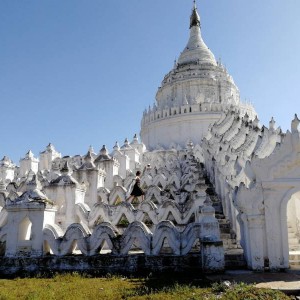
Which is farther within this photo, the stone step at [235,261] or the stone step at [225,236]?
the stone step at [225,236]

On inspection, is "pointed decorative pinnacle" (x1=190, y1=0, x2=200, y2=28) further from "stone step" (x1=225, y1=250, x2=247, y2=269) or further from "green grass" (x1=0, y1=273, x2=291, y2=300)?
"green grass" (x1=0, y1=273, x2=291, y2=300)

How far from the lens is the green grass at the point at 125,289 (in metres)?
7.53

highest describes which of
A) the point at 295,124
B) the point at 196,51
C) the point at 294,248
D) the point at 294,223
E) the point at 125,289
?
the point at 196,51

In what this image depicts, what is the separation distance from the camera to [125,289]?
28.2ft

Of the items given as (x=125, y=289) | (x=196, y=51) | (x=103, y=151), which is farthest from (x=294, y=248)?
(x=196, y=51)

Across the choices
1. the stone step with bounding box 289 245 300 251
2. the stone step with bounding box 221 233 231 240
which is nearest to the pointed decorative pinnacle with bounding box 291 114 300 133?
the stone step with bounding box 289 245 300 251

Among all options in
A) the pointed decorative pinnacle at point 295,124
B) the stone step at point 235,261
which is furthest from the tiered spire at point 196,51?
the stone step at point 235,261

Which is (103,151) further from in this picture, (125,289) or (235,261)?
(125,289)

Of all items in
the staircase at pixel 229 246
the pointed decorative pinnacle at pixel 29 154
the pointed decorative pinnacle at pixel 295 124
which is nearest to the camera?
the pointed decorative pinnacle at pixel 295 124

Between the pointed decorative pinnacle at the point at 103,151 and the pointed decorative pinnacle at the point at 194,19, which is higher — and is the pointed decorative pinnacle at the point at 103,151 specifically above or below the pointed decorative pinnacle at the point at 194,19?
below

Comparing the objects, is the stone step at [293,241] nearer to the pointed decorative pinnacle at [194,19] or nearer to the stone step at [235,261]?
the stone step at [235,261]

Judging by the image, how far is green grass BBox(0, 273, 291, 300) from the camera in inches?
296

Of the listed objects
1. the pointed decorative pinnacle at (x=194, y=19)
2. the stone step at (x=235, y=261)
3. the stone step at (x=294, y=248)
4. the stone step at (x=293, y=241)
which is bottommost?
the stone step at (x=235, y=261)

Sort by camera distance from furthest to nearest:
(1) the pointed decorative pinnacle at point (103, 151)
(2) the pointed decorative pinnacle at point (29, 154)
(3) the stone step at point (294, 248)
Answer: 1. (2) the pointed decorative pinnacle at point (29, 154)
2. (1) the pointed decorative pinnacle at point (103, 151)
3. (3) the stone step at point (294, 248)
